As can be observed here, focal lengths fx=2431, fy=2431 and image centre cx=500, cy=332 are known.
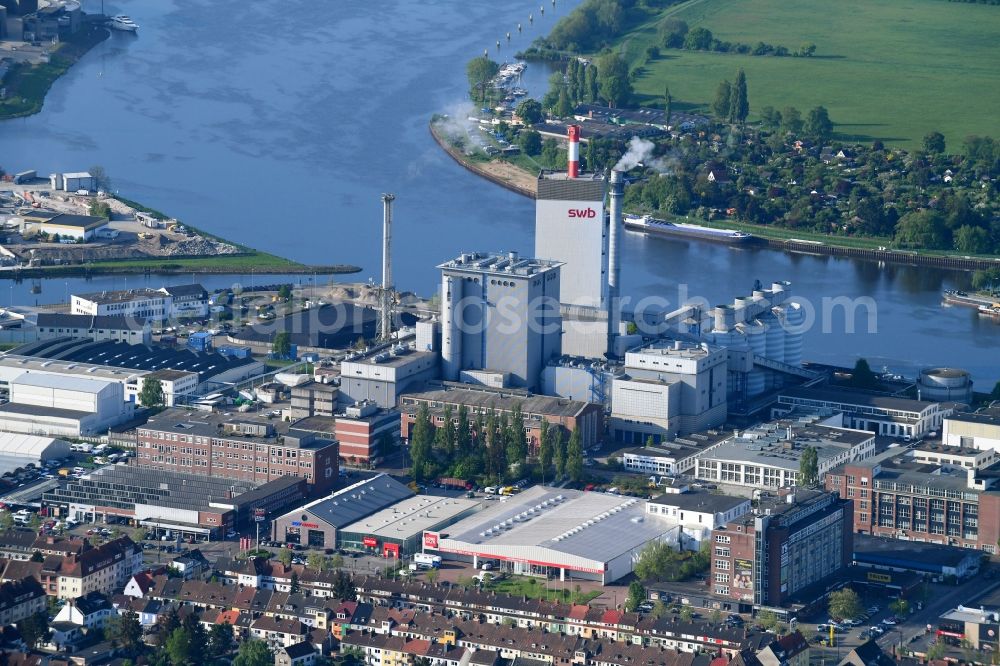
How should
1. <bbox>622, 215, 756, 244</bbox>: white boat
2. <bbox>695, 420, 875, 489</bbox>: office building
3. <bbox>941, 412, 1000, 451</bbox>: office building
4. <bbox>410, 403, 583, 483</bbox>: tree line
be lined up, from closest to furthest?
1. <bbox>695, 420, 875, 489</bbox>: office building
2. <bbox>410, 403, 583, 483</bbox>: tree line
3. <bbox>941, 412, 1000, 451</bbox>: office building
4. <bbox>622, 215, 756, 244</bbox>: white boat

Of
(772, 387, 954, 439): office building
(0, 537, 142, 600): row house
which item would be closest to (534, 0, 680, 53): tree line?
(772, 387, 954, 439): office building

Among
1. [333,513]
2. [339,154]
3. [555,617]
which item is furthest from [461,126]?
[555,617]

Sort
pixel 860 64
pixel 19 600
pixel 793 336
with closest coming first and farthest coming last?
pixel 19 600, pixel 793 336, pixel 860 64

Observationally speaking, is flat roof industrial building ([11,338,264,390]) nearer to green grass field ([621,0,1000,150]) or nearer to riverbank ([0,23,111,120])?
riverbank ([0,23,111,120])

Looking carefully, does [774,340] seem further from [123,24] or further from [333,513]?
[123,24]

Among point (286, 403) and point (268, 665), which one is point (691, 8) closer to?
point (286, 403)

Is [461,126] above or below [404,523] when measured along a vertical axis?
above

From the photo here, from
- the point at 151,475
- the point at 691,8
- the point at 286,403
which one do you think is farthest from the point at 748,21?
the point at 151,475
